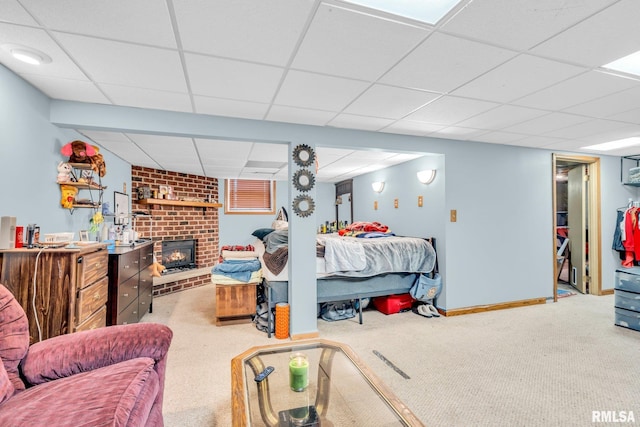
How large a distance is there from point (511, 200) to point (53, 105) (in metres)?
5.16

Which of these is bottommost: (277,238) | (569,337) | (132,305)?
(569,337)

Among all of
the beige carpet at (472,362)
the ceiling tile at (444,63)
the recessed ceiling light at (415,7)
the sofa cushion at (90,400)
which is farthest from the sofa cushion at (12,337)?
Answer: the ceiling tile at (444,63)

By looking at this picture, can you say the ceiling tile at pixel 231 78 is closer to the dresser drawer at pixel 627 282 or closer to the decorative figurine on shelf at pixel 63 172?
the decorative figurine on shelf at pixel 63 172

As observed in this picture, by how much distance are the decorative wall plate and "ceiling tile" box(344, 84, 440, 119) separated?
2.53ft

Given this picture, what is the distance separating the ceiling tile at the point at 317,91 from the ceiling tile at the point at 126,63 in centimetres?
74

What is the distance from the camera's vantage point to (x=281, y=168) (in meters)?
5.19

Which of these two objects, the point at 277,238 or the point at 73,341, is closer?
the point at 73,341

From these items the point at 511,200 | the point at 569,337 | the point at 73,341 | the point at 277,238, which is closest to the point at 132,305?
the point at 277,238

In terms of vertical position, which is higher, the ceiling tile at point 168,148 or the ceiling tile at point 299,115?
the ceiling tile at point 299,115

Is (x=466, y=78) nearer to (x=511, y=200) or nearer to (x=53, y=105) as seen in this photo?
(x=511, y=200)

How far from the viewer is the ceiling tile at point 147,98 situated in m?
2.23

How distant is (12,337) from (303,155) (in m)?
2.44

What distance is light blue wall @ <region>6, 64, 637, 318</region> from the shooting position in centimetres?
260

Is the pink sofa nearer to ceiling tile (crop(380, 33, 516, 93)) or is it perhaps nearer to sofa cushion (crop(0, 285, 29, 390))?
sofa cushion (crop(0, 285, 29, 390))
